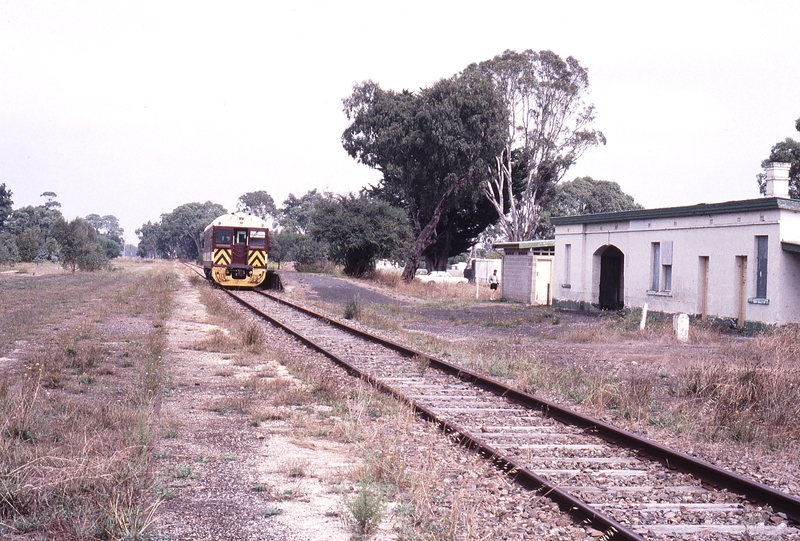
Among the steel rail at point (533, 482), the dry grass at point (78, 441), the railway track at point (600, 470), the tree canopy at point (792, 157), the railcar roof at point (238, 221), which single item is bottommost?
the railway track at point (600, 470)

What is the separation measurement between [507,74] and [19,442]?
164 ft

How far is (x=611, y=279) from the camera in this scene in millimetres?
28172

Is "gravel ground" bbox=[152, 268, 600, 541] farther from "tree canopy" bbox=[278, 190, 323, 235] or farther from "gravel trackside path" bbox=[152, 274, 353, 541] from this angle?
"tree canopy" bbox=[278, 190, 323, 235]

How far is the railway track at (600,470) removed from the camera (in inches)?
200

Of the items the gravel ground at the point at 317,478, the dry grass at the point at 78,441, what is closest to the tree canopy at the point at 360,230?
the dry grass at the point at 78,441

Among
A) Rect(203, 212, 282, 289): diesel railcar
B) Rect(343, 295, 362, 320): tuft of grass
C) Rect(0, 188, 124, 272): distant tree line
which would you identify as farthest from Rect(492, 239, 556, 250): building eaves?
Rect(0, 188, 124, 272): distant tree line

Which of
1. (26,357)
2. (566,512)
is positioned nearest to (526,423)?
(566,512)

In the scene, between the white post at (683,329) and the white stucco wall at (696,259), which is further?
the white stucco wall at (696,259)

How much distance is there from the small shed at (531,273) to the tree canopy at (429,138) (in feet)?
42.3

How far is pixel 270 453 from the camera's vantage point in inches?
263

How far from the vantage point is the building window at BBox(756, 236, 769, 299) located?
1966cm

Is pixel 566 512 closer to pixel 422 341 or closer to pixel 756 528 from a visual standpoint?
pixel 756 528

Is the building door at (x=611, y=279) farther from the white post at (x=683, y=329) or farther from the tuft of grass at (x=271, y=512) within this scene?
the tuft of grass at (x=271, y=512)

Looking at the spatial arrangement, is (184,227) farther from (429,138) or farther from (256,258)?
(256,258)
